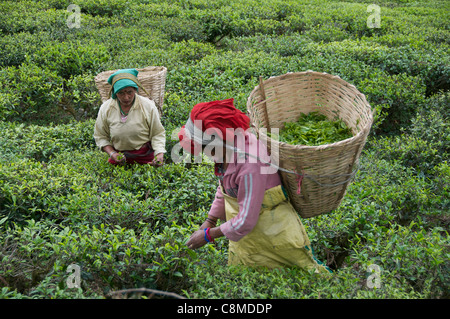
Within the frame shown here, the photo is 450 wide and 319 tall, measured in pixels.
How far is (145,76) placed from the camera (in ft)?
14.6

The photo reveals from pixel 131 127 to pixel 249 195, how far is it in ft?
6.54

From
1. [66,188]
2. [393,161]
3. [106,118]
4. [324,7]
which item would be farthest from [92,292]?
[324,7]

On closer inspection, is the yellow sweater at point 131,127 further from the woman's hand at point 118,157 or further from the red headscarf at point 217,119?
the red headscarf at point 217,119

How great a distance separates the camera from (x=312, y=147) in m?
2.02

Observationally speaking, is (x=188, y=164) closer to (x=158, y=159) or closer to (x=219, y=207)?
(x=158, y=159)

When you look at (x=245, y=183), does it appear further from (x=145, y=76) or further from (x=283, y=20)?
(x=283, y=20)

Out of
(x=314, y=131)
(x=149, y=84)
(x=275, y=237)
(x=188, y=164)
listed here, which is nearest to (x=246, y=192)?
(x=275, y=237)

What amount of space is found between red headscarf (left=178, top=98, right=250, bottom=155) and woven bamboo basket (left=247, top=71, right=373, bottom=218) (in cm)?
14

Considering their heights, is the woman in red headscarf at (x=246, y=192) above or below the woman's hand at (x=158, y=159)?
above

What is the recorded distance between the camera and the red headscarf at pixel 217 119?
6.92 ft

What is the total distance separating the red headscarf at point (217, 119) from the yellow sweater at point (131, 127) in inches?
64.1

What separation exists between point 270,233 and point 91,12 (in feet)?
29.8

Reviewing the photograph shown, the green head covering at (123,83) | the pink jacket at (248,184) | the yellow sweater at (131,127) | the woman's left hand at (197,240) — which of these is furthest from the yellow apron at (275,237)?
the yellow sweater at (131,127)

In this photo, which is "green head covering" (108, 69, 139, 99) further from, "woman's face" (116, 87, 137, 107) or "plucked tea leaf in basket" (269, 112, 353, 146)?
"plucked tea leaf in basket" (269, 112, 353, 146)
